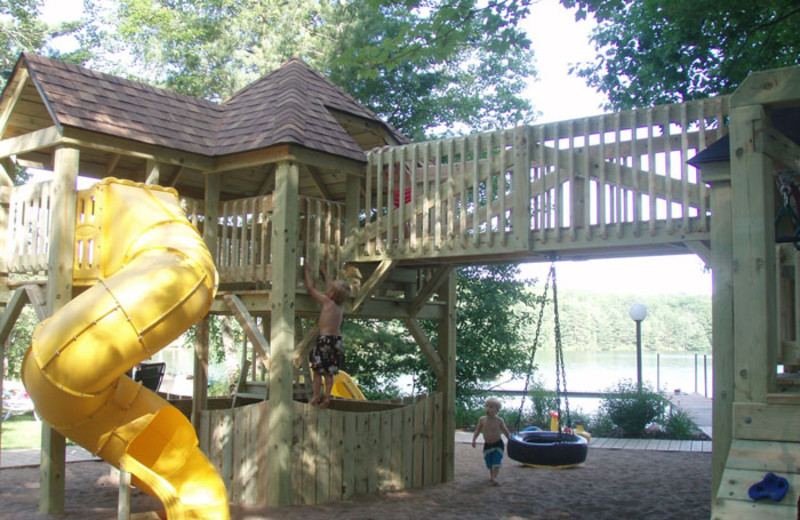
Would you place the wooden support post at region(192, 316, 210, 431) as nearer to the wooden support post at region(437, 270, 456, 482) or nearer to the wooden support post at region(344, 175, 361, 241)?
the wooden support post at region(344, 175, 361, 241)

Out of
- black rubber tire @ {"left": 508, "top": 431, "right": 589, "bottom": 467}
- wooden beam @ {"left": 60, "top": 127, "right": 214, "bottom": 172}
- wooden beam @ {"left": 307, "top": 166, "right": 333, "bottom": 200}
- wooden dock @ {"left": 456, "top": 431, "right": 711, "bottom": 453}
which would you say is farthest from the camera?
wooden dock @ {"left": 456, "top": 431, "right": 711, "bottom": 453}

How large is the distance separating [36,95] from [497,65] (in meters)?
19.6

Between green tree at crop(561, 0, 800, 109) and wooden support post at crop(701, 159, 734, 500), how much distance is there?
5.37 meters

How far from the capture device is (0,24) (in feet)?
69.9

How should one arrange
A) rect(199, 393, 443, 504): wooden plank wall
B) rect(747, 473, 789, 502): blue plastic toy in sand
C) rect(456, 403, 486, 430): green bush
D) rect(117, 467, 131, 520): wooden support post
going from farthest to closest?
rect(456, 403, 486, 430): green bush, rect(199, 393, 443, 504): wooden plank wall, rect(117, 467, 131, 520): wooden support post, rect(747, 473, 789, 502): blue plastic toy in sand

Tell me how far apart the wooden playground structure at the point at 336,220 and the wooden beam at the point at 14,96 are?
28 millimetres

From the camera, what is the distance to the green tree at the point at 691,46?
1158 cm

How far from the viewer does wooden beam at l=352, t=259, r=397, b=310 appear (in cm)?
991

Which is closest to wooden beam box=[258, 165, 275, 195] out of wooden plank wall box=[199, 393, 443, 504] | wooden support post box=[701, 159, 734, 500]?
wooden plank wall box=[199, 393, 443, 504]

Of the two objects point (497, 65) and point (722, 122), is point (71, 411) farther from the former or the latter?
point (497, 65)

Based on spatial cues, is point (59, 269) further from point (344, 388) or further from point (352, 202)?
point (344, 388)

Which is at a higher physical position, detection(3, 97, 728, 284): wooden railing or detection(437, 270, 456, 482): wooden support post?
detection(3, 97, 728, 284): wooden railing

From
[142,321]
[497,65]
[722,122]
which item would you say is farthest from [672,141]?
[497,65]

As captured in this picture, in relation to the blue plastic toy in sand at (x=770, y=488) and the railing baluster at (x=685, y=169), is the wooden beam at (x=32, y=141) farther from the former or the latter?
the blue plastic toy in sand at (x=770, y=488)
